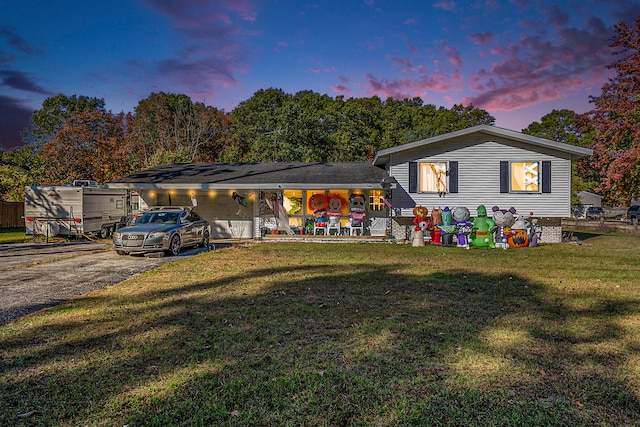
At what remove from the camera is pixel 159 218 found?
14078 mm

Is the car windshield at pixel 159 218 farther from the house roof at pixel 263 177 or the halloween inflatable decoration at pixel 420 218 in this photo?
the halloween inflatable decoration at pixel 420 218

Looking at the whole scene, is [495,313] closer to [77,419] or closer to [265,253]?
[77,419]

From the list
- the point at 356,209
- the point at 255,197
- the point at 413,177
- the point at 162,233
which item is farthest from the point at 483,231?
the point at 162,233

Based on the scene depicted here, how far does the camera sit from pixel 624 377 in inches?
151

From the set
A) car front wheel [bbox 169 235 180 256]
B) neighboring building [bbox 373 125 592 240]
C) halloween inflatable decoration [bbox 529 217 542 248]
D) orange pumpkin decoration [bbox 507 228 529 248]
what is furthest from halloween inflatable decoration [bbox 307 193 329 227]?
halloween inflatable decoration [bbox 529 217 542 248]

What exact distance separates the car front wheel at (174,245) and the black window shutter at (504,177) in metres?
13.2

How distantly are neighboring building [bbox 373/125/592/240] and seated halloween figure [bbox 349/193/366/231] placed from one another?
1.74 m

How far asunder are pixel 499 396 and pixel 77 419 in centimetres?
346

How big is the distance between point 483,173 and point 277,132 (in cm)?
2377

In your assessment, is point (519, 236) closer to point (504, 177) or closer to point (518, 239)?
point (518, 239)

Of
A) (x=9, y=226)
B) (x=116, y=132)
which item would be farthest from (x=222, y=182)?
(x=116, y=132)

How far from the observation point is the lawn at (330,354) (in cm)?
324

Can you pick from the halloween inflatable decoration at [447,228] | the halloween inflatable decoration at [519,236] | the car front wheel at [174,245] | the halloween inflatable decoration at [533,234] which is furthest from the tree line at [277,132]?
the car front wheel at [174,245]

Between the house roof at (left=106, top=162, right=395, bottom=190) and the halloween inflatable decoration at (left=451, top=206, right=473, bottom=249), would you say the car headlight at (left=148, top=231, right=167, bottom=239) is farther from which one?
the halloween inflatable decoration at (left=451, top=206, right=473, bottom=249)
